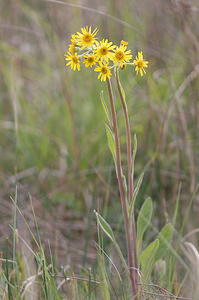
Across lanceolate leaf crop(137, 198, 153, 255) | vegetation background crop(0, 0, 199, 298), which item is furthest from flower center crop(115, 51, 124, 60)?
vegetation background crop(0, 0, 199, 298)

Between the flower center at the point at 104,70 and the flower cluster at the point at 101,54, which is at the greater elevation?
the flower cluster at the point at 101,54

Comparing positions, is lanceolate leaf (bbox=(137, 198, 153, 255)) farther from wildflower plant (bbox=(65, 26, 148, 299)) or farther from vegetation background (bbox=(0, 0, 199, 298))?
vegetation background (bbox=(0, 0, 199, 298))

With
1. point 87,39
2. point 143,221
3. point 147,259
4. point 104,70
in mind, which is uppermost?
point 87,39

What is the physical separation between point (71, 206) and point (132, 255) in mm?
1024

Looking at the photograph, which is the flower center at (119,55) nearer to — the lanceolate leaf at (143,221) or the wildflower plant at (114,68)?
the wildflower plant at (114,68)

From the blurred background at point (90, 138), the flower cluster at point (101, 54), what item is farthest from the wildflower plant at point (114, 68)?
the blurred background at point (90, 138)

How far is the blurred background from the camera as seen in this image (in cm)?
177

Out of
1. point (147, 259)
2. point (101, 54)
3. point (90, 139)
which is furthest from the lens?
point (90, 139)

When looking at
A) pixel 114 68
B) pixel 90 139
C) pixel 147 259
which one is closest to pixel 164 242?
pixel 147 259

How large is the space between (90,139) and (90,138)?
0.01 metres

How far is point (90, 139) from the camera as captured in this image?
237 centimetres

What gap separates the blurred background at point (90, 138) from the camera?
1770 mm

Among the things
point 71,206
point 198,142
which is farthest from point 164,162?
point 71,206

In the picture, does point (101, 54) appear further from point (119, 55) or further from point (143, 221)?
point (143, 221)
